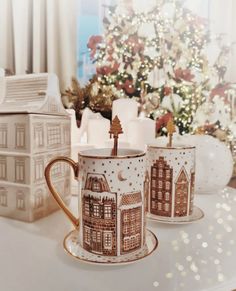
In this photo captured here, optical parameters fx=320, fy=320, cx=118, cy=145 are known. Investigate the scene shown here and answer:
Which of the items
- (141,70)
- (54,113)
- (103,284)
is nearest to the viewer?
(103,284)

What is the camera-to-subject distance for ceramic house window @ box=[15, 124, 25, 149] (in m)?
0.63

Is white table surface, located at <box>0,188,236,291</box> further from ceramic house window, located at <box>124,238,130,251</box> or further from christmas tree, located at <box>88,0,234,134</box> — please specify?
christmas tree, located at <box>88,0,234,134</box>

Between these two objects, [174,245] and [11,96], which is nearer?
[174,245]

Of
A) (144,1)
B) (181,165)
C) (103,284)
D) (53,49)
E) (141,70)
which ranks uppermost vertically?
(144,1)

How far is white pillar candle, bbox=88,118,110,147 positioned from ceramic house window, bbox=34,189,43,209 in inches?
12.9

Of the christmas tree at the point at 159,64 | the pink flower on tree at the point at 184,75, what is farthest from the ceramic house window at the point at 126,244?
Result: the pink flower on tree at the point at 184,75

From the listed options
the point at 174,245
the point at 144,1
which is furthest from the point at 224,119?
the point at 174,245

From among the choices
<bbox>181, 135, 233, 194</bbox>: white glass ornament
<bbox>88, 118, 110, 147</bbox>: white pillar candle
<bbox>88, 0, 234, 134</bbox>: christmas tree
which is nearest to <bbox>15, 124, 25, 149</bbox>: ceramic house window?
<bbox>88, 118, 110, 147</bbox>: white pillar candle

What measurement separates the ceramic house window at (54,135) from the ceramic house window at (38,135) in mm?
25

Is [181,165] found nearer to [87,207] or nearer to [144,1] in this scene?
[87,207]

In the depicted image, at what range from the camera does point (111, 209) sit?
0.49 metres

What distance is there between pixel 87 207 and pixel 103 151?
4.2 inches

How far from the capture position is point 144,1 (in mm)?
1451

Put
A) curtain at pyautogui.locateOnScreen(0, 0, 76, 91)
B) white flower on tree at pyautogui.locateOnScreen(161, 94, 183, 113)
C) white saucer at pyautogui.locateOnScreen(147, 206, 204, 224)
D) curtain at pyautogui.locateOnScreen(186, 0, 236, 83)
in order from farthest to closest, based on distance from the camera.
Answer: curtain at pyautogui.locateOnScreen(186, 0, 236, 83), curtain at pyautogui.locateOnScreen(0, 0, 76, 91), white flower on tree at pyautogui.locateOnScreen(161, 94, 183, 113), white saucer at pyautogui.locateOnScreen(147, 206, 204, 224)
